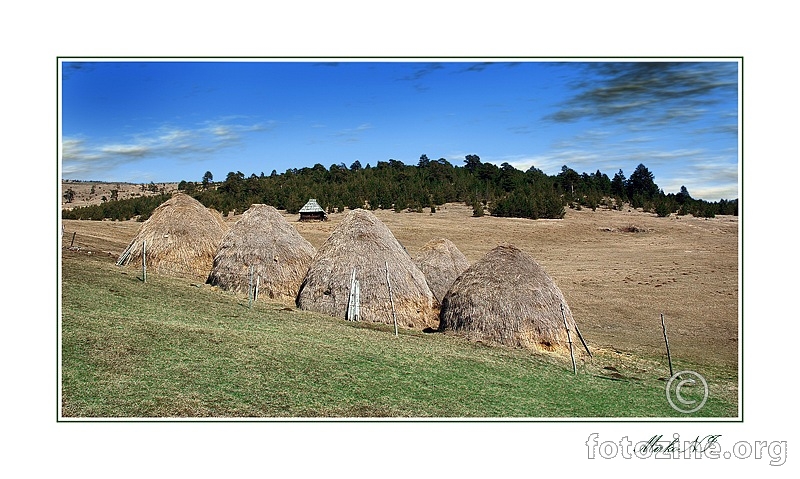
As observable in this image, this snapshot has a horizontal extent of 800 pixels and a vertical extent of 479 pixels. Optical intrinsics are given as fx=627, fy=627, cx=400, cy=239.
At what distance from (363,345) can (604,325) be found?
10353 millimetres

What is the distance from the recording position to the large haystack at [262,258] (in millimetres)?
19500

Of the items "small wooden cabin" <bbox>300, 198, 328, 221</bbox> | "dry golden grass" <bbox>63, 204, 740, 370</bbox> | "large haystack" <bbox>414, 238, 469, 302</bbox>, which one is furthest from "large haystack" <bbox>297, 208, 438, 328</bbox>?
"small wooden cabin" <bbox>300, 198, 328, 221</bbox>

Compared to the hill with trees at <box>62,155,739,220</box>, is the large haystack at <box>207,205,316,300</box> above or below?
below

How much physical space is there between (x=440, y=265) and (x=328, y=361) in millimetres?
9151

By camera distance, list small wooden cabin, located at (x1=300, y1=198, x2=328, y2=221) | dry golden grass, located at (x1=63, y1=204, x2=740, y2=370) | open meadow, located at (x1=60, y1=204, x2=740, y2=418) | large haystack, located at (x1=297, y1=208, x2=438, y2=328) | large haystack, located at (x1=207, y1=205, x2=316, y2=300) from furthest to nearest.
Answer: small wooden cabin, located at (x1=300, y1=198, x2=328, y2=221) → dry golden grass, located at (x1=63, y1=204, x2=740, y2=370) → large haystack, located at (x1=207, y1=205, x2=316, y2=300) → large haystack, located at (x1=297, y1=208, x2=438, y2=328) → open meadow, located at (x1=60, y1=204, x2=740, y2=418)

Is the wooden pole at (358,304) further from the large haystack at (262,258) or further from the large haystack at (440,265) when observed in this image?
the large haystack at (440,265)

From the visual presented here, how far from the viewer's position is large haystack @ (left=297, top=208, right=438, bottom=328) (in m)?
17.1

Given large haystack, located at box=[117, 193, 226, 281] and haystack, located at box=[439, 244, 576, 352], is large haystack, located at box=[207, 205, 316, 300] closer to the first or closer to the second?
large haystack, located at box=[117, 193, 226, 281]

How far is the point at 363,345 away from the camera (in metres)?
13.8

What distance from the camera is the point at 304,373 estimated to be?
11.5m

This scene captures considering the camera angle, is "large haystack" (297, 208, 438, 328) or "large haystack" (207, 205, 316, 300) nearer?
"large haystack" (297, 208, 438, 328)

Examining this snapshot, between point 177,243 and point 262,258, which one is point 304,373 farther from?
point 177,243

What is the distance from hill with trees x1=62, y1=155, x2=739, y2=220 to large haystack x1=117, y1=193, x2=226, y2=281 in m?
22.5
